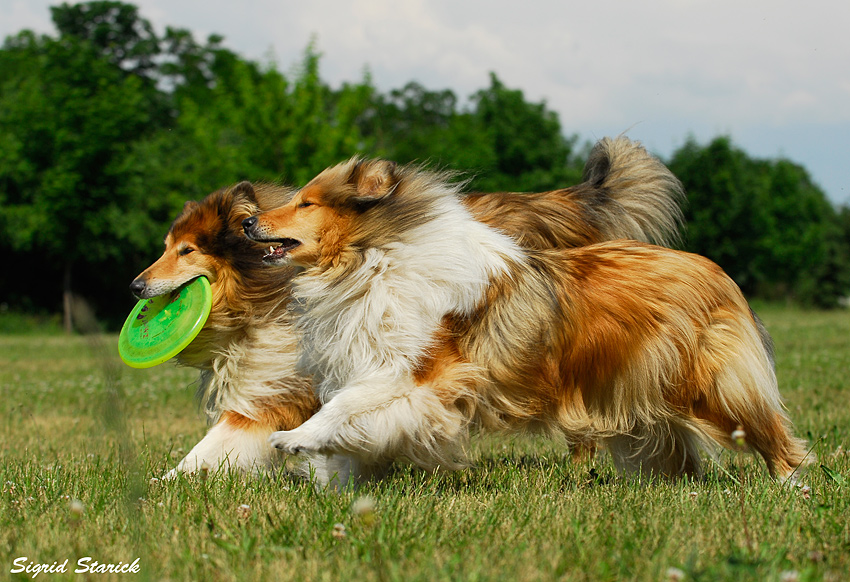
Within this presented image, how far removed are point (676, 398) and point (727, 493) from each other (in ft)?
1.75

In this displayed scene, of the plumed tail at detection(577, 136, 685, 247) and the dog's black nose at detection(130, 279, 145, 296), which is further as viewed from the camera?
the plumed tail at detection(577, 136, 685, 247)

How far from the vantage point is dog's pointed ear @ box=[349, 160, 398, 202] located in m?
4.11

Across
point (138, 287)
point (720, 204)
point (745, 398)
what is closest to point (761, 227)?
point (720, 204)

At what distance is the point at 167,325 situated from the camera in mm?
4820

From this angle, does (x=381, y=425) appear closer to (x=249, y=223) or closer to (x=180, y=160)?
(x=249, y=223)

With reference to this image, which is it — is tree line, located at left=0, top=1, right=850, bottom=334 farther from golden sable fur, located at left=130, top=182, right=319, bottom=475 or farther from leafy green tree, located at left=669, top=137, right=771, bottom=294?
golden sable fur, located at left=130, top=182, right=319, bottom=475

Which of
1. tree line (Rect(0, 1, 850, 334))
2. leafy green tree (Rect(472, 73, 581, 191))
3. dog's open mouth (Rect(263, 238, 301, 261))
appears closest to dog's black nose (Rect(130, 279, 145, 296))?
dog's open mouth (Rect(263, 238, 301, 261))

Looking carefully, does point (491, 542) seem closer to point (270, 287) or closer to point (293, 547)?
point (293, 547)

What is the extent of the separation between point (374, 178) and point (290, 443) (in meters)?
1.55

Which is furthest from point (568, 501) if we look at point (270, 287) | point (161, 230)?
point (161, 230)

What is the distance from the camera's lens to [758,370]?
12.7ft

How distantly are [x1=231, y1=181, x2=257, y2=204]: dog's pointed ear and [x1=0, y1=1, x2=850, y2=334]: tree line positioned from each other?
380 inches

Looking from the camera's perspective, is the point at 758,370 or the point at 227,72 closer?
the point at 758,370

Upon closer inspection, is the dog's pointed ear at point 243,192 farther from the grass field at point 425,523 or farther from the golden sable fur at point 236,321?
the grass field at point 425,523
